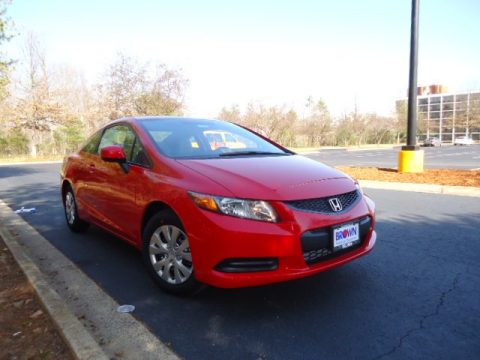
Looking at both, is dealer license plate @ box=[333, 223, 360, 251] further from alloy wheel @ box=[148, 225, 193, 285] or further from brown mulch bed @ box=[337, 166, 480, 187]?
brown mulch bed @ box=[337, 166, 480, 187]

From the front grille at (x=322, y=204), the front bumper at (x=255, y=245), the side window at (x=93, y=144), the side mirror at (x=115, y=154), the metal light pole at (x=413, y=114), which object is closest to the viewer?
the front bumper at (x=255, y=245)

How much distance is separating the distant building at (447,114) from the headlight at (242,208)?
241 feet

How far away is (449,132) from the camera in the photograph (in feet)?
290

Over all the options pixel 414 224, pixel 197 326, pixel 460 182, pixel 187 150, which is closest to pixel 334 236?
pixel 197 326

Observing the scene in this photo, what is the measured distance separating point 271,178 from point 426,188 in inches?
263

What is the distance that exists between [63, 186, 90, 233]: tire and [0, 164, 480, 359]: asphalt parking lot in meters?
0.40

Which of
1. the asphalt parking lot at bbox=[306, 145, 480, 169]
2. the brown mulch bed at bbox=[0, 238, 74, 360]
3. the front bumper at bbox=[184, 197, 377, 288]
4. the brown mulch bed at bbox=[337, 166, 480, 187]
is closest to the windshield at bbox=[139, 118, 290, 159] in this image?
the front bumper at bbox=[184, 197, 377, 288]

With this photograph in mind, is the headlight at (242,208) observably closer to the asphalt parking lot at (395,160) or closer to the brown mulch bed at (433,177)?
the brown mulch bed at (433,177)

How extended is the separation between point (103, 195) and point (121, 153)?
2.38 ft

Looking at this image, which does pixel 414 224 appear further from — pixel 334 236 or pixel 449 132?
pixel 449 132

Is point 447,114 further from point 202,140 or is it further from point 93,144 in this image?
point 202,140

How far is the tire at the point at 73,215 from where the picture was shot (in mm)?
5152

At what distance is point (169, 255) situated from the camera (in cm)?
314

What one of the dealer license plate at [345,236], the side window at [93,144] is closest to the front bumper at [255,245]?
the dealer license plate at [345,236]
